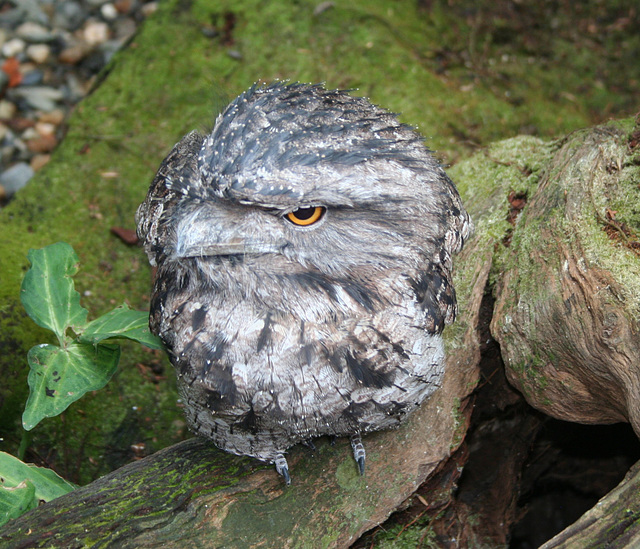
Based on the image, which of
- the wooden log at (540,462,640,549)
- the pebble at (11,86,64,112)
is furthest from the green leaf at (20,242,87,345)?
the pebble at (11,86,64,112)

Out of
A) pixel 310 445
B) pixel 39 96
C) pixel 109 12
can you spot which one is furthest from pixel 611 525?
pixel 109 12

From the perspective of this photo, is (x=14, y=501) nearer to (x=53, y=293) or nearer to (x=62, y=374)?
(x=62, y=374)

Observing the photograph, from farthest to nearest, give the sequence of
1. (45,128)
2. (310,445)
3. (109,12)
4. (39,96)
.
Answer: (109,12) → (39,96) → (45,128) → (310,445)

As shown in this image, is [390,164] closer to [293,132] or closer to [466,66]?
[293,132]

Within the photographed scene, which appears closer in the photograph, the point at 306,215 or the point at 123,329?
the point at 306,215

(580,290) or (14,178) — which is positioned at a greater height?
(580,290)

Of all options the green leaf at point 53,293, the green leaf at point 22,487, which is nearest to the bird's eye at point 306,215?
the green leaf at point 53,293
